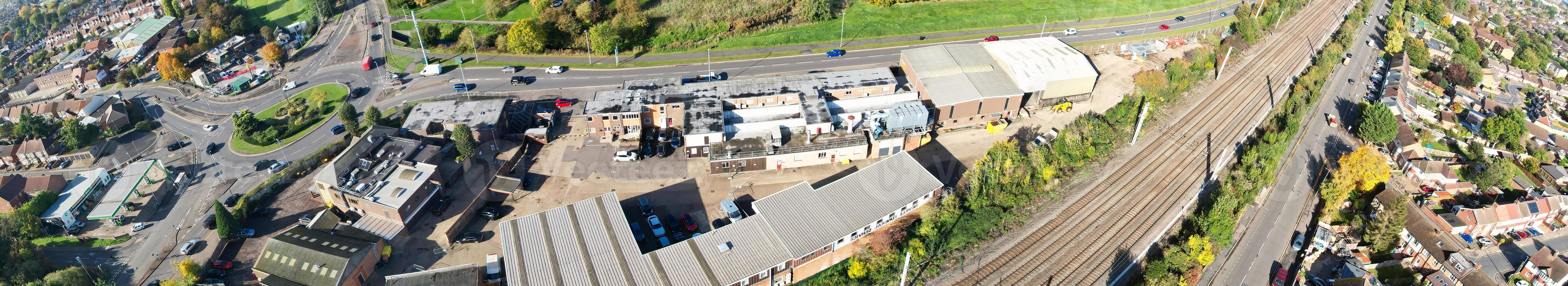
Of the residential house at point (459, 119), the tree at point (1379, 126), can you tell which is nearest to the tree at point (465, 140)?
the residential house at point (459, 119)

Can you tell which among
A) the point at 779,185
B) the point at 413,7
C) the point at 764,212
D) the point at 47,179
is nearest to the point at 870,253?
the point at 764,212

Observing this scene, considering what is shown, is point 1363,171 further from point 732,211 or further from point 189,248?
point 189,248

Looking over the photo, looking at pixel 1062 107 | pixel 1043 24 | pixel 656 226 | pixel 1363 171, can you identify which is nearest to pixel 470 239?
pixel 656 226

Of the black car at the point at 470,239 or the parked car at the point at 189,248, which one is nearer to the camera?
the parked car at the point at 189,248

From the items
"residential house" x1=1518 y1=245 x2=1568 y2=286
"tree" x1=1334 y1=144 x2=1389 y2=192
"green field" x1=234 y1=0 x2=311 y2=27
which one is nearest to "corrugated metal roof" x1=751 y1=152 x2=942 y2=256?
"tree" x1=1334 y1=144 x2=1389 y2=192

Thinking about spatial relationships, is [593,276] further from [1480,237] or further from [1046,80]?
[1480,237]

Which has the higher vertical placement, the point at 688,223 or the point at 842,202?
the point at 842,202

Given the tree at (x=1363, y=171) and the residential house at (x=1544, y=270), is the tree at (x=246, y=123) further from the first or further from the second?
the residential house at (x=1544, y=270)
